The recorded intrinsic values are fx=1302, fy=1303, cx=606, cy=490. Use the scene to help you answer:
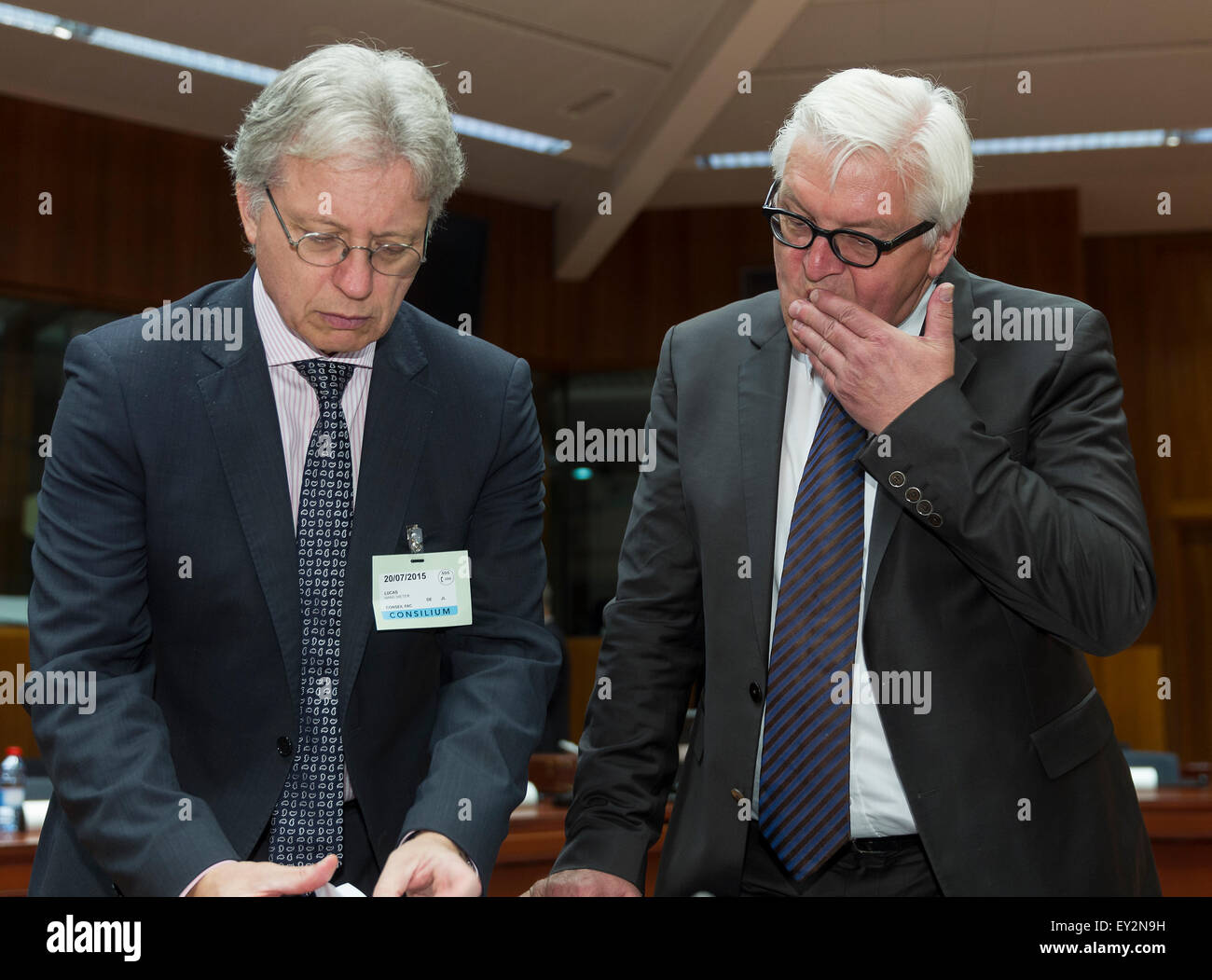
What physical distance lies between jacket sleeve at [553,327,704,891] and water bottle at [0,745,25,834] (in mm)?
2680

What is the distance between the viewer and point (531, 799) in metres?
4.58

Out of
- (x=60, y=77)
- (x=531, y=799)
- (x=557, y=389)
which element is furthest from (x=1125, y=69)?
(x=60, y=77)

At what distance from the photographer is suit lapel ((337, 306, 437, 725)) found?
162 centimetres

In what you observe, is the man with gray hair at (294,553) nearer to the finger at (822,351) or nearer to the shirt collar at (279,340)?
the shirt collar at (279,340)

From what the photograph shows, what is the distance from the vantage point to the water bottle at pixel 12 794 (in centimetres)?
381

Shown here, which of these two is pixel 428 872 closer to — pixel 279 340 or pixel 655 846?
pixel 279 340

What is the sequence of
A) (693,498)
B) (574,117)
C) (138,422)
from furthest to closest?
1. (574,117)
2. (693,498)
3. (138,422)

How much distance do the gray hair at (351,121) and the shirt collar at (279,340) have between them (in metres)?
0.13

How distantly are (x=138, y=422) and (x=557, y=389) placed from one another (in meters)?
8.63

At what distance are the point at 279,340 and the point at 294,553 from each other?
295 millimetres

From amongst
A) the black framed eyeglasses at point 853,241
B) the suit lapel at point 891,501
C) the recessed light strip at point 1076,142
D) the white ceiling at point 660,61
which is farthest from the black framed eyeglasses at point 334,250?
the recessed light strip at point 1076,142

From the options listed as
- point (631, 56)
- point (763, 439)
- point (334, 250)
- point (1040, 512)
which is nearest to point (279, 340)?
point (334, 250)

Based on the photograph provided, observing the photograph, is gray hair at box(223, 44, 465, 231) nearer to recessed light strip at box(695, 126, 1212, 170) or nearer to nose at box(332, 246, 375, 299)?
nose at box(332, 246, 375, 299)
